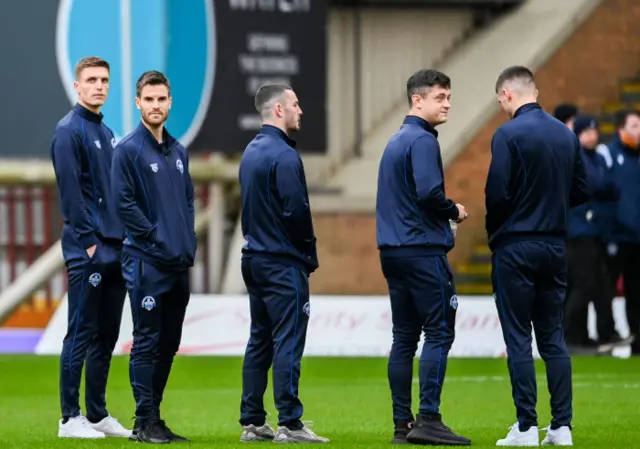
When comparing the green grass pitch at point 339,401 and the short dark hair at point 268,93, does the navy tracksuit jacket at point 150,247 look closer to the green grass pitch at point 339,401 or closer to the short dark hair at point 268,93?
the green grass pitch at point 339,401

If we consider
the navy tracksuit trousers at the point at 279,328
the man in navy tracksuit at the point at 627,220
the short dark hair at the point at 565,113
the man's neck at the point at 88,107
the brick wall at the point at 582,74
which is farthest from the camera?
the brick wall at the point at 582,74

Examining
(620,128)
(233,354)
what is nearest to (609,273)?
(620,128)

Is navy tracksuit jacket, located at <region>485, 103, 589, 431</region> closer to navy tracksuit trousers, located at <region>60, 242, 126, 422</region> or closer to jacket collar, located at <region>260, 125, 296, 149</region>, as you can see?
jacket collar, located at <region>260, 125, 296, 149</region>

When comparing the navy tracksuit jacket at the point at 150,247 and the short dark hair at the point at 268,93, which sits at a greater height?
the short dark hair at the point at 268,93

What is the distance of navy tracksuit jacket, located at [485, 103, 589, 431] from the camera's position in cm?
988

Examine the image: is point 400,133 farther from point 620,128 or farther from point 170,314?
point 620,128

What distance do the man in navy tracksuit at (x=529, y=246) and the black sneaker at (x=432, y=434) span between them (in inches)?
13.1

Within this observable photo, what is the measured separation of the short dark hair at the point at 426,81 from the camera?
9.93 meters

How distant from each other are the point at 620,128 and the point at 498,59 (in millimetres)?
6156

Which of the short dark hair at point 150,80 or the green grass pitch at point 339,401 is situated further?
the green grass pitch at point 339,401

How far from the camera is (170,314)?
1023 cm

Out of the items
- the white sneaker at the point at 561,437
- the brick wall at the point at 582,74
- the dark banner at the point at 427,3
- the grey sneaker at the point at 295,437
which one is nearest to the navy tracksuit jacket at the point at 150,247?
the grey sneaker at the point at 295,437

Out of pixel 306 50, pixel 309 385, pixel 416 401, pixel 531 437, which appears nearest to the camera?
pixel 531 437

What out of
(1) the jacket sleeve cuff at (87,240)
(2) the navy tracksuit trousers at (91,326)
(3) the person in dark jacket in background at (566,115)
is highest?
(3) the person in dark jacket in background at (566,115)
